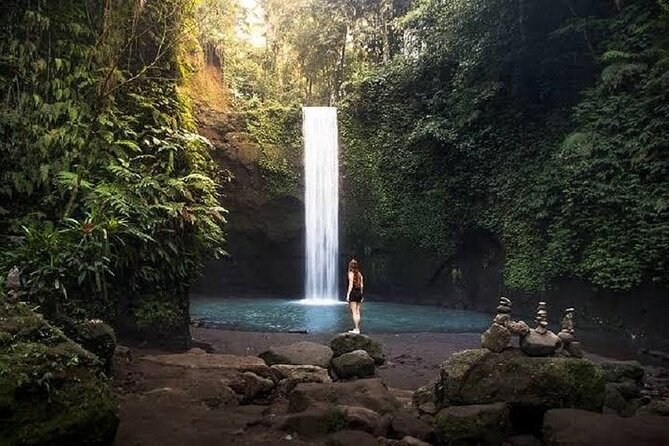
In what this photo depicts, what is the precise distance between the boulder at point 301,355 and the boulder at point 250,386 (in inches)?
50.4

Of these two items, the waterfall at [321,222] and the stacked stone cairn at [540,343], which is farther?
the waterfall at [321,222]

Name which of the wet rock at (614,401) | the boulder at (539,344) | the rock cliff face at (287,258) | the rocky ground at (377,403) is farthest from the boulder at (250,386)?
the rock cliff face at (287,258)

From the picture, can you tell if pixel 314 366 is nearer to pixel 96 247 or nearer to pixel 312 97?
pixel 96 247

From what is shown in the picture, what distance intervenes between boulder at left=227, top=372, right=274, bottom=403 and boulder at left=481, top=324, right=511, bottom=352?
94.8 inches

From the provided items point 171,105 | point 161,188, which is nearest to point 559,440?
point 161,188

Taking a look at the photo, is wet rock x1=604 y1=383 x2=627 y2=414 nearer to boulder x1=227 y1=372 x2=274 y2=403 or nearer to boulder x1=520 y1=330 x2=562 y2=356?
boulder x1=520 y1=330 x2=562 y2=356

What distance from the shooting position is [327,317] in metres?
13.8

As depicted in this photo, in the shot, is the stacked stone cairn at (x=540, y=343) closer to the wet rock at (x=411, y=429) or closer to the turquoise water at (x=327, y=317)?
the wet rock at (x=411, y=429)

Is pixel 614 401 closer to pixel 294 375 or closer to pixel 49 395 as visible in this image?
pixel 294 375

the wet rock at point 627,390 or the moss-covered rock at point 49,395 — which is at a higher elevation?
the moss-covered rock at point 49,395

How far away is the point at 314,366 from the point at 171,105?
5.04 m

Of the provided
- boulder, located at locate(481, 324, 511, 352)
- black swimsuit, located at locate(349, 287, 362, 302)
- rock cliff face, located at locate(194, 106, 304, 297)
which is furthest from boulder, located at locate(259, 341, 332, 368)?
rock cliff face, located at locate(194, 106, 304, 297)

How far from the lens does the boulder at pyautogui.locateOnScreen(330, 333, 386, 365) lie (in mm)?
8086

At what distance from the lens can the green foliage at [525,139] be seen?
1120 centimetres
